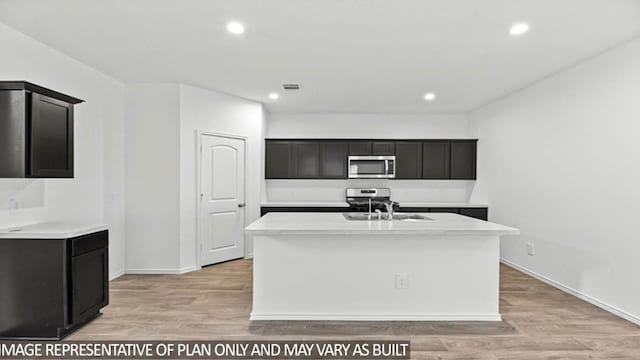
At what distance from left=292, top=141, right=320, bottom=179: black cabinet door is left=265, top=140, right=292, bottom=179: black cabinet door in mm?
104

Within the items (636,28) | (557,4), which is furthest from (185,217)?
(636,28)

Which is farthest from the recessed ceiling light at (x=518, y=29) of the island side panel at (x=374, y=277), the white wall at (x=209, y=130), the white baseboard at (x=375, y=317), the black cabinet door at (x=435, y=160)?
the white wall at (x=209, y=130)

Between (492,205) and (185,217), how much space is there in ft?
14.8

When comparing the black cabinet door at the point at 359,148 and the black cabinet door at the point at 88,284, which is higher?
the black cabinet door at the point at 359,148

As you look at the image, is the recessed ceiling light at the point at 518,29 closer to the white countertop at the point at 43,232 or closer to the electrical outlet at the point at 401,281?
the electrical outlet at the point at 401,281

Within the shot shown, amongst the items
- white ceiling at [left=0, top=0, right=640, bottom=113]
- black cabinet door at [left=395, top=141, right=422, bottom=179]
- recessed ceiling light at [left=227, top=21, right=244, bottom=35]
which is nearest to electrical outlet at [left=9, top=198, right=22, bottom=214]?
white ceiling at [left=0, top=0, right=640, bottom=113]

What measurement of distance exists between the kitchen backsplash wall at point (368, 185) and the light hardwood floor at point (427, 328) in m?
2.81

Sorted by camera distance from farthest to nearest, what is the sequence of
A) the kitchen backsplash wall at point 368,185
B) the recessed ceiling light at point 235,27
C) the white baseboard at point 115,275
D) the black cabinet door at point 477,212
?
1. the kitchen backsplash wall at point 368,185
2. the black cabinet door at point 477,212
3. the white baseboard at point 115,275
4. the recessed ceiling light at point 235,27

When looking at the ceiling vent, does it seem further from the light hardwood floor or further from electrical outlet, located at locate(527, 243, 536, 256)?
electrical outlet, located at locate(527, 243, 536, 256)

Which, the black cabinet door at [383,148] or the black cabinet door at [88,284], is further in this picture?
the black cabinet door at [383,148]

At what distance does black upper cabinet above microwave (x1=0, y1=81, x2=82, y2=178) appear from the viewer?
102 inches

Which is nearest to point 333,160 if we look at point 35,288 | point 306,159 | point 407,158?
point 306,159

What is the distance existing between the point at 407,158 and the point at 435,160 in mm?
495

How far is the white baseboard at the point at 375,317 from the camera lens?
3.09m
